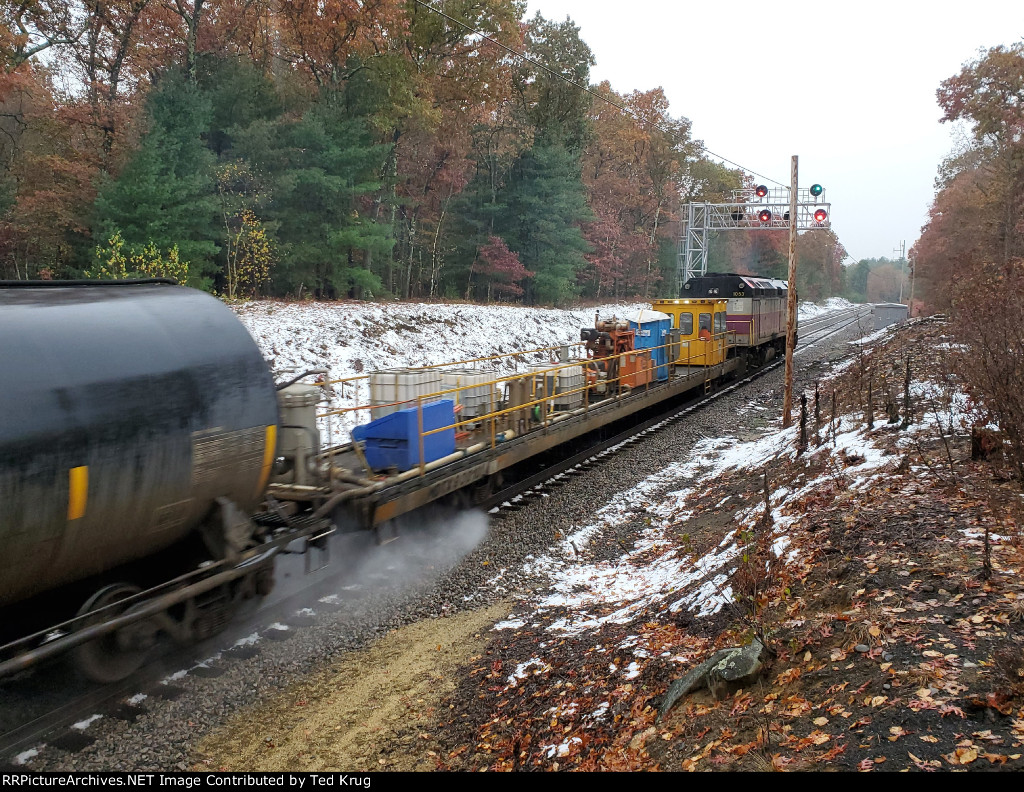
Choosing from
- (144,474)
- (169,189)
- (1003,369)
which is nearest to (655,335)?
(1003,369)

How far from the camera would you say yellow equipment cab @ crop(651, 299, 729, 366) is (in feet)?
71.7

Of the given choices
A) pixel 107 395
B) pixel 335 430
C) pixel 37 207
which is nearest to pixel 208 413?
pixel 107 395

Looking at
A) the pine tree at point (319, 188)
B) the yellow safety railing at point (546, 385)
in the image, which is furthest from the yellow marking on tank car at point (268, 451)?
the pine tree at point (319, 188)

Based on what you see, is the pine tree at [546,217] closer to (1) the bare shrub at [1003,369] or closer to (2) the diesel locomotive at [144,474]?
(1) the bare shrub at [1003,369]

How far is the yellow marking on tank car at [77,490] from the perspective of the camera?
526 centimetres

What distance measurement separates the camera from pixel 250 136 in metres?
26.1

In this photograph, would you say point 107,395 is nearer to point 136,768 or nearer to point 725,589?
point 136,768

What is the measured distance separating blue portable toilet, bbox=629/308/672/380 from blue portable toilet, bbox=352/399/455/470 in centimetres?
889

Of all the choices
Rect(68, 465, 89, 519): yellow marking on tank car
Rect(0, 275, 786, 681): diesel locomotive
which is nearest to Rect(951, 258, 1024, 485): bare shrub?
Rect(0, 275, 786, 681): diesel locomotive

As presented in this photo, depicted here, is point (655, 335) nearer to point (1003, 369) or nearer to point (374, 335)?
point (374, 335)

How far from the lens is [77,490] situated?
5301 mm

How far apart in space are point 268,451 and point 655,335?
1349 cm

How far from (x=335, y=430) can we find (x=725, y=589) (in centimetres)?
1056

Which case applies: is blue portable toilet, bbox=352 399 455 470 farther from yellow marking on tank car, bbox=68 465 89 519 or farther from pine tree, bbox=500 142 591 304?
pine tree, bbox=500 142 591 304
